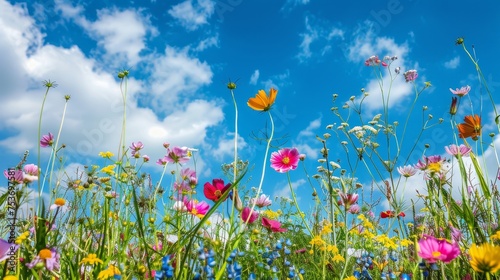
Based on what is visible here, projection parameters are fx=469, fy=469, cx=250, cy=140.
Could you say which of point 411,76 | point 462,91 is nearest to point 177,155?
point 462,91

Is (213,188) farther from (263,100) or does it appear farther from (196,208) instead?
(263,100)

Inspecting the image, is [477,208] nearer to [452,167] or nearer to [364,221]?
[452,167]

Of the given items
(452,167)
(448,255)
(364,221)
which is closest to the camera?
(448,255)

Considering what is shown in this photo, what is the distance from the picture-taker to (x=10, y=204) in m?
1.54

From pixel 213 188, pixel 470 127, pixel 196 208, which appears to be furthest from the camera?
pixel 470 127

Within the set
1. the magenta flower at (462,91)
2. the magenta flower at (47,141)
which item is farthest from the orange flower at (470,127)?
the magenta flower at (47,141)

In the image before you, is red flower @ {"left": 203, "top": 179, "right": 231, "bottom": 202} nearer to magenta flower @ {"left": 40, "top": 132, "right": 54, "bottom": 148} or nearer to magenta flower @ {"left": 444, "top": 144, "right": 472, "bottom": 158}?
magenta flower @ {"left": 444, "top": 144, "right": 472, "bottom": 158}

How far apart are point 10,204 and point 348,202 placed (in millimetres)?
1250

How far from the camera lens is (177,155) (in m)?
1.92

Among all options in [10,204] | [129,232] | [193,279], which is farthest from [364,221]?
[10,204]

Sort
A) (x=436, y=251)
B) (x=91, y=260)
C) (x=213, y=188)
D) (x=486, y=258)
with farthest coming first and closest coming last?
1. (x=213, y=188)
2. (x=91, y=260)
3. (x=436, y=251)
4. (x=486, y=258)

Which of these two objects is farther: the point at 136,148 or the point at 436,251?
the point at 136,148

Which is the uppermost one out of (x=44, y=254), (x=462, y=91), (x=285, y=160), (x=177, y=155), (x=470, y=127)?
(x=462, y=91)

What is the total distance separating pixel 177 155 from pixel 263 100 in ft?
1.37
